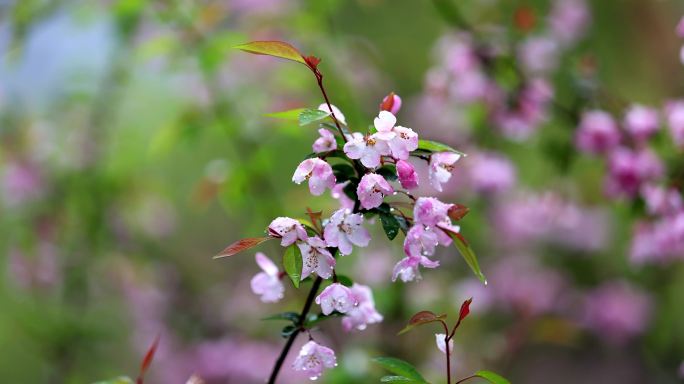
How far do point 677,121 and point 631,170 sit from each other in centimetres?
11

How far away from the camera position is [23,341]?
109 inches

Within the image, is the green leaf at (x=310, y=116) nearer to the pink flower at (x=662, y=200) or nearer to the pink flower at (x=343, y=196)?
the pink flower at (x=343, y=196)

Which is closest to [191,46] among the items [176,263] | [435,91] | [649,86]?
[435,91]

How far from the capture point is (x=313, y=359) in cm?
69

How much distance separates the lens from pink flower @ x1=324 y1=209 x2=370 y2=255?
2.12 ft

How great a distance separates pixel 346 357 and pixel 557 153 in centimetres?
56

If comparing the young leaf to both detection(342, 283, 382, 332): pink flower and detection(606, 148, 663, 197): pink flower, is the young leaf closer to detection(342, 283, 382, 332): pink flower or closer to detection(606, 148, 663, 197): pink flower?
detection(342, 283, 382, 332): pink flower

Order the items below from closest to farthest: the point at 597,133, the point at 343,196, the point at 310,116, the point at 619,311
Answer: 1. the point at 310,116
2. the point at 343,196
3. the point at 597,133
4. the point at 619,311

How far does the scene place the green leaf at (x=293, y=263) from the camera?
0.62 metres

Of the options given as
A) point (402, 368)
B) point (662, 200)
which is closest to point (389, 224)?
point (402, 368)

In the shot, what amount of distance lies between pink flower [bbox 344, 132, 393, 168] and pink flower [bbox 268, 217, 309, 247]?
76mm

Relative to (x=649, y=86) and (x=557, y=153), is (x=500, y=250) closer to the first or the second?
(x=649, y=86)

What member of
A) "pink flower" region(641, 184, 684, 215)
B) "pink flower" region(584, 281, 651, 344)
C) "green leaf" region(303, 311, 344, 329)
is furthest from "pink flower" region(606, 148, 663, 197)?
"pink flower" region(584, 281, 651, 344)

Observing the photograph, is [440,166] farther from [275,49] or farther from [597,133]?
[597,133]
